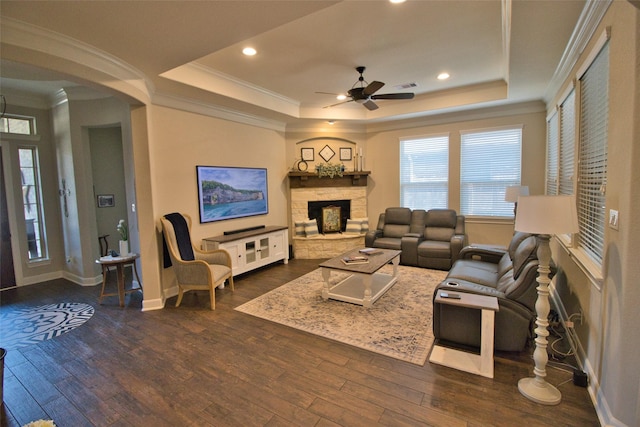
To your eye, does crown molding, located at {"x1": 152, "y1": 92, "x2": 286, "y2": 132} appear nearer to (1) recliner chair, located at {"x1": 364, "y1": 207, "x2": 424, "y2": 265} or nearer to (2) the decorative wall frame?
(2) the decorative wall frame

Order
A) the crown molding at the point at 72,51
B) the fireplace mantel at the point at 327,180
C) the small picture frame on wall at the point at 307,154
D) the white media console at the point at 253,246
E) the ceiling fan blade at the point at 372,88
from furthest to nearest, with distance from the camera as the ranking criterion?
the small picture frame on wall at the point at 307,154, the fireplace mantel at the point at 327,180, the white media console at the point at 253,246, the ceiling fan blade at the point at 372,88, the crown molding at the point at 72,51

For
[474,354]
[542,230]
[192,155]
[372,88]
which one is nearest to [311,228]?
[192,155]

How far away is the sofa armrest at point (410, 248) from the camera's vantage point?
537 cm

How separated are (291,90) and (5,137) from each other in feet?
14.3

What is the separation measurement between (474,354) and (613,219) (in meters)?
1.48

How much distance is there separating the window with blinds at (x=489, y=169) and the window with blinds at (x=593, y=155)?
2767mm

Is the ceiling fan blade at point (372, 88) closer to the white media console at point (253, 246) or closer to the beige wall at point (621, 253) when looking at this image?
the beige wall at point (621, 253)

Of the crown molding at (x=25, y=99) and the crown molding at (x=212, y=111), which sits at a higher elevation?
the crown molding at (x=25, y=99)

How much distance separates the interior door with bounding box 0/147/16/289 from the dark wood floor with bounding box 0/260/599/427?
2.58 metres

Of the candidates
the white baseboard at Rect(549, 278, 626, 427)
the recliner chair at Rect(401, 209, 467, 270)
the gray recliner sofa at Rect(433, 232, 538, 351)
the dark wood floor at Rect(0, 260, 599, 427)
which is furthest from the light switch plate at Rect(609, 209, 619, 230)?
the recliner chair at Rect(401, 209, 467, 270)

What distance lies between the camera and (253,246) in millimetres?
5133

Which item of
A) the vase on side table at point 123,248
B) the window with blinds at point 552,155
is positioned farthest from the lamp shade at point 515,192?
the vase on side table at point 123,248

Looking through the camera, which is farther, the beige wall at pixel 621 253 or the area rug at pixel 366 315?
the area rug at pixel 366 315

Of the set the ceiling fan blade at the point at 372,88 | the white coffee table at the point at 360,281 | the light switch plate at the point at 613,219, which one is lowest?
the white coffee table at the point at 360,281
